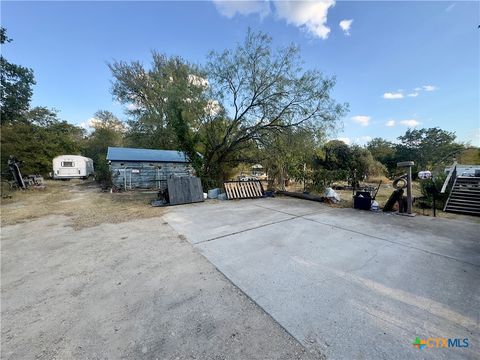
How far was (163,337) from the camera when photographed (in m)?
1.73

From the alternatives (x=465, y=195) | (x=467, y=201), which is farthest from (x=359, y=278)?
(x=465, y=195)

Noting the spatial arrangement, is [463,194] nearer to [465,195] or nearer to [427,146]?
[465,195]

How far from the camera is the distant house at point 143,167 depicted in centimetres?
1248

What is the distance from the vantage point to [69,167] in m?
19.2

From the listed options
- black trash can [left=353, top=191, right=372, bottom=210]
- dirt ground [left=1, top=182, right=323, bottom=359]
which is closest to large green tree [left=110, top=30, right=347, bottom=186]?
black trash can [left=353, top=191, right=372, bottom=210]

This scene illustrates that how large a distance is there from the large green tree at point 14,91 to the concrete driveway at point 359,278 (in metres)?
20.2

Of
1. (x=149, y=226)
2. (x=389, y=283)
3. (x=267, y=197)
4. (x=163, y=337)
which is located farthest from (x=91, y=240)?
(x=267, y=197)

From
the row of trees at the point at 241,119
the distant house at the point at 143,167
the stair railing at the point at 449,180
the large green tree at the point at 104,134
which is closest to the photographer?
the stair railing at the point at 449,180

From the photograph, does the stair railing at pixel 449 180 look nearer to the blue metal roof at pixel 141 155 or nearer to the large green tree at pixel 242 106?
the large green tree at pixel 242 106

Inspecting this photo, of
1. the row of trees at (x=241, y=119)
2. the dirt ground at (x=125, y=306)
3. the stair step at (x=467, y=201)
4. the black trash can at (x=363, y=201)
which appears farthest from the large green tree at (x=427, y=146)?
the dirt ground at (x=125, y=306)

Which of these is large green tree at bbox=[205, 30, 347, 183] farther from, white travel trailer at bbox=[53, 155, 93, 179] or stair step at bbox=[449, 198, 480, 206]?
white travel trailer at bbox=[53, 155, 93, 179]

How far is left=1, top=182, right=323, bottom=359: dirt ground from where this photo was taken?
162 centimetres

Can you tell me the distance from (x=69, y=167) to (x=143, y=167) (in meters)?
11.9

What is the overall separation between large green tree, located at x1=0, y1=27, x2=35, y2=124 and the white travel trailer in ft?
15.1
